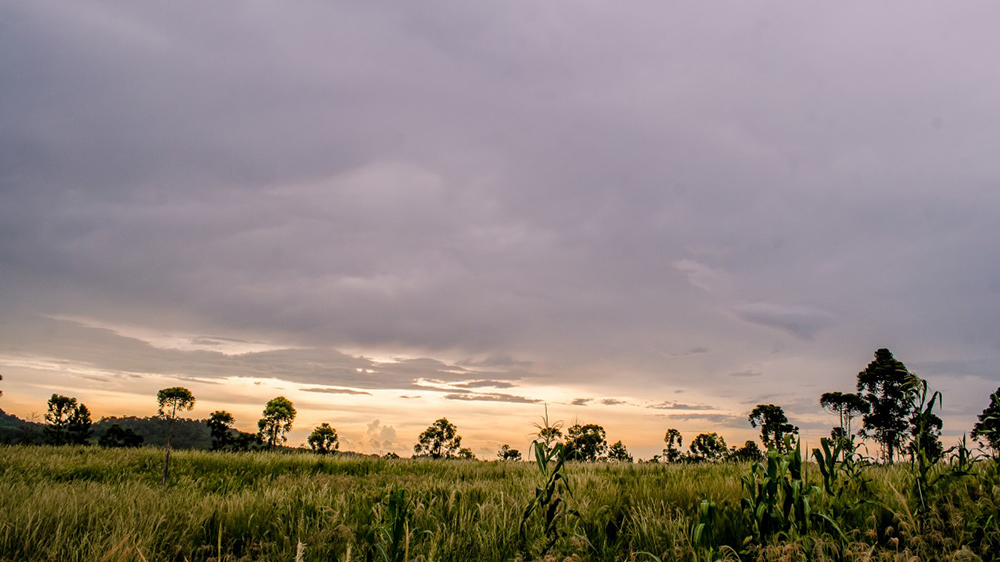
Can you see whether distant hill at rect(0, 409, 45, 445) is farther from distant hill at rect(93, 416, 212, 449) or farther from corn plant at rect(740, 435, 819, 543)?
corn plant at rect(740, 435, 819, 543)

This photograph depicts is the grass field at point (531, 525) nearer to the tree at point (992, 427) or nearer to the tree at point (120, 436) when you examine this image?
the tree at point (992, 427)

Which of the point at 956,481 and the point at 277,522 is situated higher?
the point at 956,481

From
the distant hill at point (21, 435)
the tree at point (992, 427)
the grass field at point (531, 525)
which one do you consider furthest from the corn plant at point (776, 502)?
the distant hill at point (21, 435)

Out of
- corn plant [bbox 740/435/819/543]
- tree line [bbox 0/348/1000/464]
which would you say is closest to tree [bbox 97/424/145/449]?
tree line [bbox 0/348/1000/464]

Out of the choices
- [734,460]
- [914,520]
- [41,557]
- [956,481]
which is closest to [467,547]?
[41,557]

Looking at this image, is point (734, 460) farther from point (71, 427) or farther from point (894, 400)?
point (71, 427)

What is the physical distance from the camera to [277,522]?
447cm

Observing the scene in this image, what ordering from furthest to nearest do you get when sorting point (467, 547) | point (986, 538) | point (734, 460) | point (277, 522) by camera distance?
point (734, 460)
point (277, 522)
point (467, 547)
point (986, 538)

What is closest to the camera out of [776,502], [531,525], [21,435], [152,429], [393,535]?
[393,535]

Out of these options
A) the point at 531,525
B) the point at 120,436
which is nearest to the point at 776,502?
the point at 531,525

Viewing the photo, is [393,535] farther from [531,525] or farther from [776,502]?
[776,502]

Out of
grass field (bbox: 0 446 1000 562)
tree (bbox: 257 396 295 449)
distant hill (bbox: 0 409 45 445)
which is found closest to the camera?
grass field (bbox: 0 446 1000 562)

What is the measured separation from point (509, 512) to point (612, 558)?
44.8 inches

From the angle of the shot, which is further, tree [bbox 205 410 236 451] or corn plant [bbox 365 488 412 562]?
tree [bbox 205 410 236 451]
